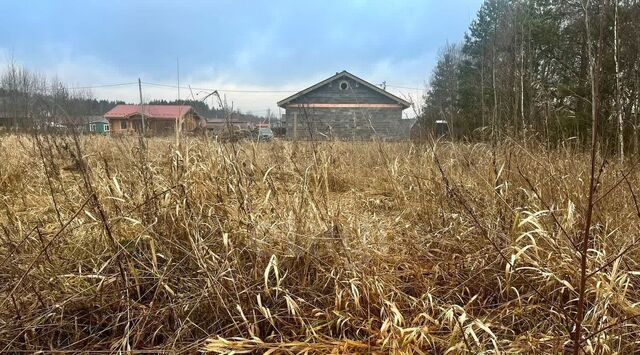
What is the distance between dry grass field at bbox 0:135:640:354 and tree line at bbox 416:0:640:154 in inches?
30.0

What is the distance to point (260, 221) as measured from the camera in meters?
1.99

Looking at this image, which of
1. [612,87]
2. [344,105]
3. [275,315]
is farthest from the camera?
[344,105]

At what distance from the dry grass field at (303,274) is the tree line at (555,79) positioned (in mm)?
761

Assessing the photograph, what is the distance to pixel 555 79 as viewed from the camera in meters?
9.92

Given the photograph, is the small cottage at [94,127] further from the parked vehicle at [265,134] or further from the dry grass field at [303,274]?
the dry grass field at [303,274]

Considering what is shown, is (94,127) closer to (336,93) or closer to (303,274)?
(303,274)

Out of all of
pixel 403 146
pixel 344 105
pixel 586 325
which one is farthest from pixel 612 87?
pixel 344 105

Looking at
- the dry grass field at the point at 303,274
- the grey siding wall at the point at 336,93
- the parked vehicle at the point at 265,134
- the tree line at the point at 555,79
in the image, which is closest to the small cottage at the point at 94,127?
the parked vehicle at the point at 265,134

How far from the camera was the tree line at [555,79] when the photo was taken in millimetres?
3447

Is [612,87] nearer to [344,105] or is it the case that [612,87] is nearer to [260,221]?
[260,221]

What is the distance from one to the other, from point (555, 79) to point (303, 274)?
427 inches

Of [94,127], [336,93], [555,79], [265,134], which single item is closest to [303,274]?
[265,134]

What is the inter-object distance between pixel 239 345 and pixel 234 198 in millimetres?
969

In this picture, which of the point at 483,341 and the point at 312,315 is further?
the point at 312,315
